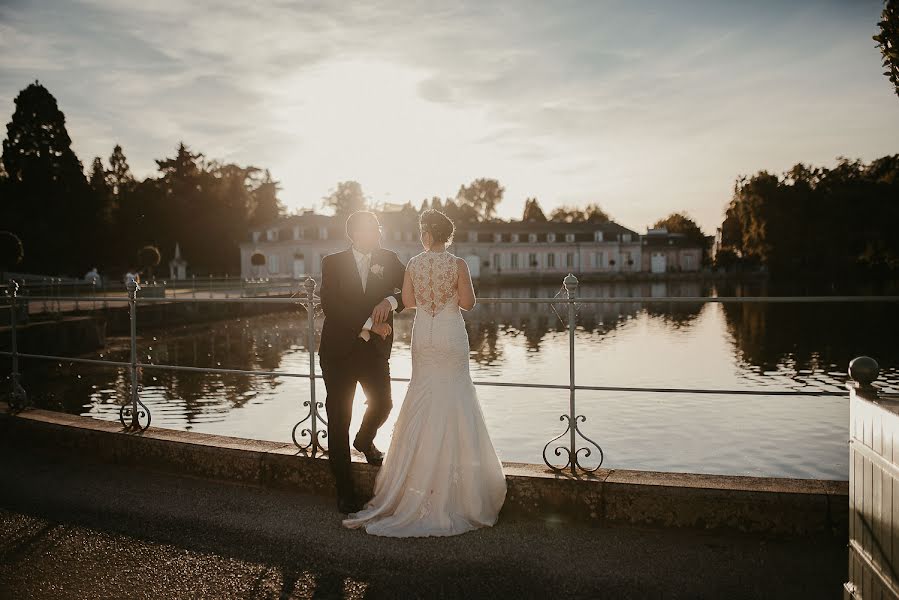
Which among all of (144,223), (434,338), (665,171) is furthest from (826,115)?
(144,223)

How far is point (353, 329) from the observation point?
4270 mm

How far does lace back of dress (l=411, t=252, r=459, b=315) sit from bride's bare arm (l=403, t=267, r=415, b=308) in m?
0.05

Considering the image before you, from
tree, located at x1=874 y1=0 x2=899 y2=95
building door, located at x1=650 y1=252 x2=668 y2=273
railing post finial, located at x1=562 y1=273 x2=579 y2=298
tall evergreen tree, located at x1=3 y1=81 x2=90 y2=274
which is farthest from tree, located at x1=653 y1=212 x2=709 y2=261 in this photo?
railing post finial, located at x1=562 y1=273 x2=579 y2=298

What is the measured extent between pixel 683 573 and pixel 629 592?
1.17 ft

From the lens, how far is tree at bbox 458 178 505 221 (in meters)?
100

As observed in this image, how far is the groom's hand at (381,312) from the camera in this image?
4.21 metres

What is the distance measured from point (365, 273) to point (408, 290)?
30cm

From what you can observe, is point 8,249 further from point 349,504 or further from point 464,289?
point 464,289

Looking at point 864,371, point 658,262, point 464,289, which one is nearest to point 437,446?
point 464,289

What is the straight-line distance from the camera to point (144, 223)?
56.2 metres

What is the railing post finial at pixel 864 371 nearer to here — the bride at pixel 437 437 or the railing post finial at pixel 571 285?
the railing post finial at pixel 571 285

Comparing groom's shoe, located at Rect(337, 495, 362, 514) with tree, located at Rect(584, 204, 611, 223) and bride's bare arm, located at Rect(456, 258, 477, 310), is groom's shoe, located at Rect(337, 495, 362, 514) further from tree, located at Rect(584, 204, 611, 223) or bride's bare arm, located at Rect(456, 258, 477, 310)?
tree, located at Rect(584, 204, 611, 223)

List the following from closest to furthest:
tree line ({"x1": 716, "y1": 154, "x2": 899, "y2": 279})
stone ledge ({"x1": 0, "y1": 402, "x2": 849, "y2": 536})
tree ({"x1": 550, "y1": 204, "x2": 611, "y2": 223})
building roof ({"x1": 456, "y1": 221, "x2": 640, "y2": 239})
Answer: stone ledge ({"x1": 0, "y1": 402, "x2": 849, "y2": 536}) → tree line ({"x1": 716, "y1": 154, "x2": 899, "y2": 279}) → building roof ({"x1": 456, "y1": 221, "x2": 640, "y2": 239}) → tree ({"x1": 550, "y1": 204, "x2": 611, "y2": 223})

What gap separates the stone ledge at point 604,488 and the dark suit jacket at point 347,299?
2.68 feet
